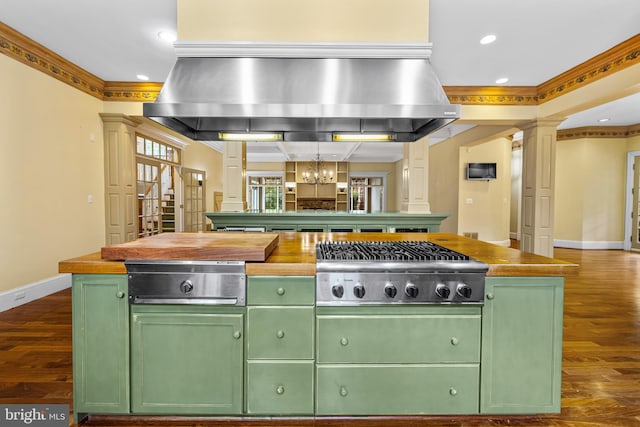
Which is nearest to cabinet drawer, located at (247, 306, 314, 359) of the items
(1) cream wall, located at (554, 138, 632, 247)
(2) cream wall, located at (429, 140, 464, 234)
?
(2) cream wall, located at (429, 140, 464, 234)

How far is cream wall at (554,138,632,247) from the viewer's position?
7512mm

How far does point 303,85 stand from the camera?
1916mm

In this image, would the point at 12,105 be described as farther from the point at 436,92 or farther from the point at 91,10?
the point at 436,92

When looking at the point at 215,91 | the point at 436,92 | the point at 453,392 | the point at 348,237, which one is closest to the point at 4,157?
the point at 215,91

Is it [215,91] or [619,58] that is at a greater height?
[619,58]

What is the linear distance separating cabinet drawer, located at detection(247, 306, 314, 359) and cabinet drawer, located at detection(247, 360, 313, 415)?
0.05m

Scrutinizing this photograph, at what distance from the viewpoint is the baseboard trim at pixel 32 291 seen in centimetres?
328

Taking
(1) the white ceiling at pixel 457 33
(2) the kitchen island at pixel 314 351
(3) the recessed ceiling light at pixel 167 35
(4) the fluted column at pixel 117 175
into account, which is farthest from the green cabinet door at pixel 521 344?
(4) the fluted column at pixel 117 175

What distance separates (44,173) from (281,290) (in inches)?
147

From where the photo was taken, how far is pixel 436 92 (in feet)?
6.17

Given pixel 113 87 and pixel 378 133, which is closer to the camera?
pixel 378 133

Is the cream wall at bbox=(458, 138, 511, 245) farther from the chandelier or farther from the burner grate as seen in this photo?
the burner grate

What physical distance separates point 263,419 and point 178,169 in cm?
684

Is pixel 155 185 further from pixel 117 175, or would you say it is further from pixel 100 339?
pixel 100 339
